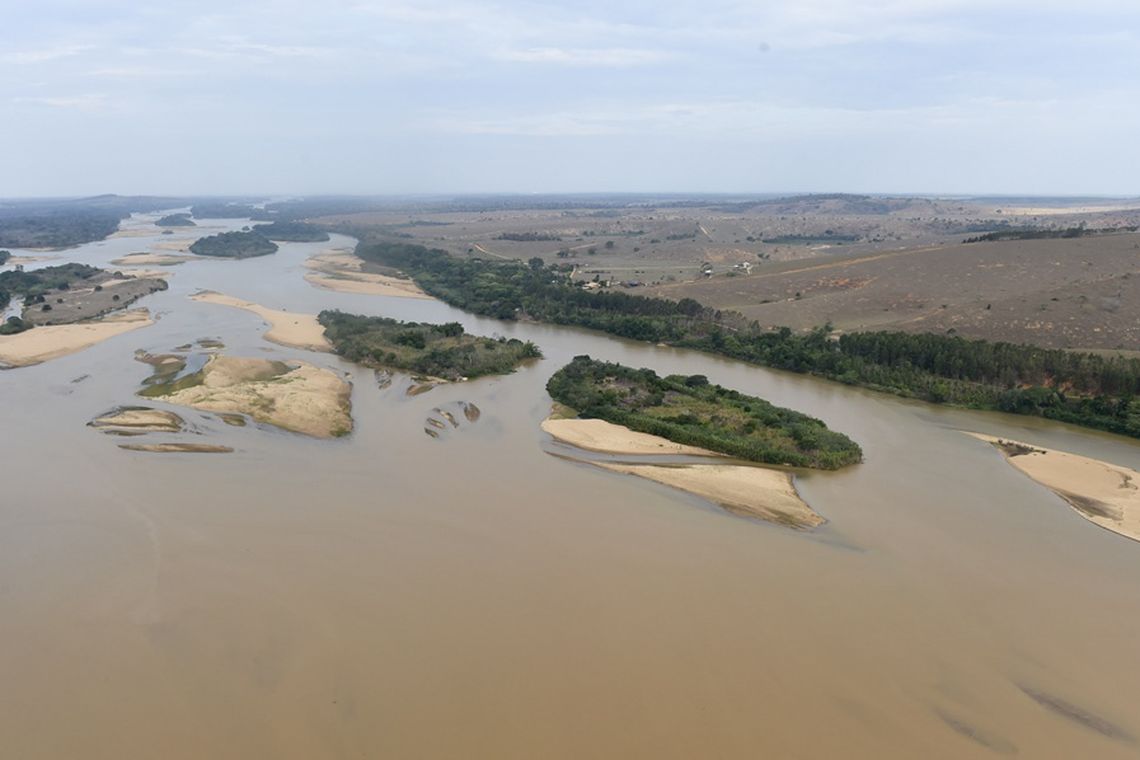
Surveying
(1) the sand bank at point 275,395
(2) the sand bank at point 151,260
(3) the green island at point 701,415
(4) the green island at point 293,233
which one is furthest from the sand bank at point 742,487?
(4) the green island at point 293,233

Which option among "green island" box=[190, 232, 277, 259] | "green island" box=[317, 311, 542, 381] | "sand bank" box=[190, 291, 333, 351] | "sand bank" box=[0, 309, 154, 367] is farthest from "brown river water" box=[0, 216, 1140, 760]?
"green island" box=[190, 232, 277, 259]

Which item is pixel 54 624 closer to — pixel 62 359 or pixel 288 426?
pixel 288 426

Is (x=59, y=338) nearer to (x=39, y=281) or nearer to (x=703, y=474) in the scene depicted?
(x=39, y=281)

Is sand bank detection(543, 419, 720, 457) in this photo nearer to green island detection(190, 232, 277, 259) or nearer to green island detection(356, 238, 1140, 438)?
green island detection(356, 238, 1140, 438)

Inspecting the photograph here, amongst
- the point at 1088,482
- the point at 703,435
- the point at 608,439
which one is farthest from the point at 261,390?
the point at 1088,482

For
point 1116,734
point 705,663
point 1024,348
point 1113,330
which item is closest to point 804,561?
point 705,663
